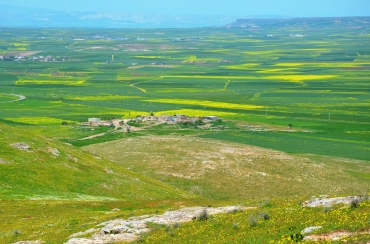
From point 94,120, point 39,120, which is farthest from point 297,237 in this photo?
point 39,120

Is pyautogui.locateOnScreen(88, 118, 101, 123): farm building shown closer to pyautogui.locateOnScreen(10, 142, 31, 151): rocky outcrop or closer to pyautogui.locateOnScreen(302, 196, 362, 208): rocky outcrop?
pyautogui.locateOnScreen(10, 142, 31, 151): rocky outcrop

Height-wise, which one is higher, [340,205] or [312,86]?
[340,205]

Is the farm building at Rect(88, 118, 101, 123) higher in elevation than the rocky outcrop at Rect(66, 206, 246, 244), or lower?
lower

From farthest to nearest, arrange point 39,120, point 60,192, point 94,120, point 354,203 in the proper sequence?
point 39,120, point 94,120, point 60,192, point 354,203

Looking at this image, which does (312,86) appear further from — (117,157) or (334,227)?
(334,227)

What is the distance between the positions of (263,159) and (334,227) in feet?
177

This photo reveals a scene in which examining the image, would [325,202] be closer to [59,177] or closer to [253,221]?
[253,221]

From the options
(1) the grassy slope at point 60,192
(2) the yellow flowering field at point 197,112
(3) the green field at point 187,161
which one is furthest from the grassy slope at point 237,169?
(2) the yellow flowering field at point 197,112

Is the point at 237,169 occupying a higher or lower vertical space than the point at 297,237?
lower

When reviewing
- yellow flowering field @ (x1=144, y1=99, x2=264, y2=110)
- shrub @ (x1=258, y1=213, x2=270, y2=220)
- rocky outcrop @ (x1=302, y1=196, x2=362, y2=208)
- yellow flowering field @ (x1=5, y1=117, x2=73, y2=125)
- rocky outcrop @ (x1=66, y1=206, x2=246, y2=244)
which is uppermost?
shrub @ (x1=258, y1=213, x2=270, y2=220)

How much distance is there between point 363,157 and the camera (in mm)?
89688

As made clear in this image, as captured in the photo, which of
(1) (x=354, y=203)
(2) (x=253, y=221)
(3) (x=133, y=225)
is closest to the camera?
(2) (x=253, y=221)

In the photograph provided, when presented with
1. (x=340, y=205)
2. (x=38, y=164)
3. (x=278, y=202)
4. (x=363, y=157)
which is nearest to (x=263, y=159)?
(x=363, y=157)

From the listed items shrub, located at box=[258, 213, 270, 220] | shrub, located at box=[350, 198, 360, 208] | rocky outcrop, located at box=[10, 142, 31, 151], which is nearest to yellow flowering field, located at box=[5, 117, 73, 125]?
rocky outcrop, located at box=[10, 142, 31, 151]
